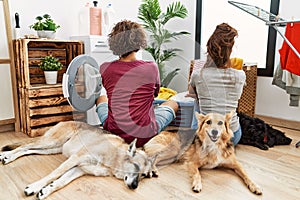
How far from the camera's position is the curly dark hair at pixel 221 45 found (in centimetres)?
172

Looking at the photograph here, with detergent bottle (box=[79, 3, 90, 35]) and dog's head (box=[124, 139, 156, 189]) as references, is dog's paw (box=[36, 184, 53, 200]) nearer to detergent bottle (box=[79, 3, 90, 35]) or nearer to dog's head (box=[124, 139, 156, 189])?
dog's head (box=[124, 139, 156, 189])

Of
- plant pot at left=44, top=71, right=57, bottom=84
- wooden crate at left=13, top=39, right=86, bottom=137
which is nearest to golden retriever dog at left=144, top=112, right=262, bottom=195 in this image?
wooden crate at left=13, top=39, right=86, bottom=137

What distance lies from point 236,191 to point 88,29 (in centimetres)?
201

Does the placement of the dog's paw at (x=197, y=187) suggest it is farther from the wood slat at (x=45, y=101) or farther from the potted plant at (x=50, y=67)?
the potted plant at (x=50, y=67)

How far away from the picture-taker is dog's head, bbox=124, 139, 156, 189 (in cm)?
147

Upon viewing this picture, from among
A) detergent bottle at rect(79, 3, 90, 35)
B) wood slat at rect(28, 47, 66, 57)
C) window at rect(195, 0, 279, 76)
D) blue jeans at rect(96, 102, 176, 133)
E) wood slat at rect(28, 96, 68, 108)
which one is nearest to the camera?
blue jeans at rect(96, 102, 176, 133)

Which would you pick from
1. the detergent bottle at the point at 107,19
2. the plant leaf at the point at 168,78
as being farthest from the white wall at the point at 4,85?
the plant leaf at the point at 168,78

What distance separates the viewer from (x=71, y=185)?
1.50 metres

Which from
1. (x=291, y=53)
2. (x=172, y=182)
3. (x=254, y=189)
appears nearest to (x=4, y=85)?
(x=172, y=182)

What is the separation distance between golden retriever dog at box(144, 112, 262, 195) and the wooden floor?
0.18ft

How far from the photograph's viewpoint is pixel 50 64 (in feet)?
8.03

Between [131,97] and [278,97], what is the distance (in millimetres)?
1750

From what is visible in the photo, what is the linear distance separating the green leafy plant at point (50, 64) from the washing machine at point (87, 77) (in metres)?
0.29

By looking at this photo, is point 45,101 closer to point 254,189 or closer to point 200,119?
point 200,119
